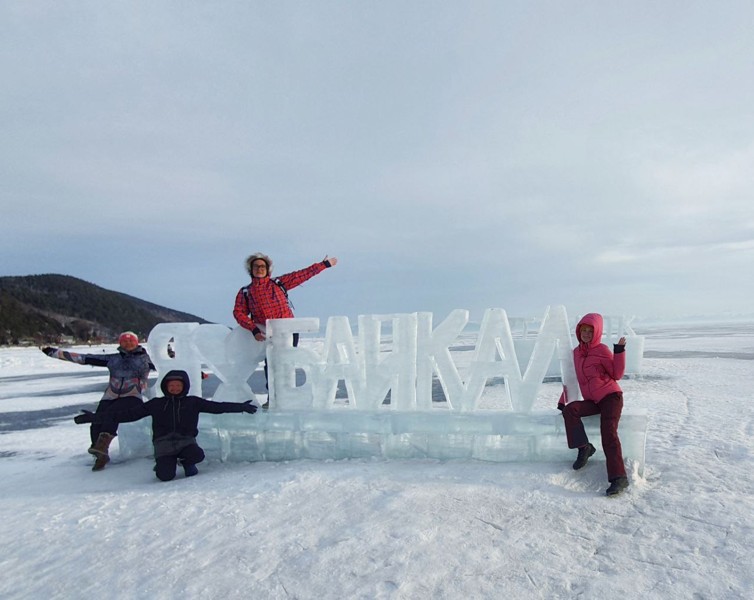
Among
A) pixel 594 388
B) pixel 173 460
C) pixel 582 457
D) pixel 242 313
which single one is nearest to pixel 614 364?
pixel 594 388

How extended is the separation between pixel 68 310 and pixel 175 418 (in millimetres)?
103502

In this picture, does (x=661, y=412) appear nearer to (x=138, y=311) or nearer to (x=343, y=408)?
(x=343, y=408)

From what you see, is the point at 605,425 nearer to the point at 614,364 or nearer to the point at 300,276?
the point at 614,364

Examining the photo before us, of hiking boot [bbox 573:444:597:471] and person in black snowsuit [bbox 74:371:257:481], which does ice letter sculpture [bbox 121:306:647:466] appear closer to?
hiking boot [bbox 573:444:597:471]

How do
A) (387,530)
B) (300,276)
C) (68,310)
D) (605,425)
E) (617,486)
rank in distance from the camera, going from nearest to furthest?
(387,530) < (617,486) < (605,425) < (300,276) < (68,310)

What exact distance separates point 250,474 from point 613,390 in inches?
124

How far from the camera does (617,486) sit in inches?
136

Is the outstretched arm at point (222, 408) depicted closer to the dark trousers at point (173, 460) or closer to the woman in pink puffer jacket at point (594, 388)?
the dark trousers at point (173, 460)

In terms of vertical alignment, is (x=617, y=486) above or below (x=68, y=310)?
below

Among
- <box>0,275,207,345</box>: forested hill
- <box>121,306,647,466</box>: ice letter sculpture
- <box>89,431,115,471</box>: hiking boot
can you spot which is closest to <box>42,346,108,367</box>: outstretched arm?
<box>121,306,647,466</box>: ice letter sculpture

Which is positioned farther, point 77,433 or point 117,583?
point 77,433

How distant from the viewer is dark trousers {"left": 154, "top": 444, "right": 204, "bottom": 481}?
13.9 feet

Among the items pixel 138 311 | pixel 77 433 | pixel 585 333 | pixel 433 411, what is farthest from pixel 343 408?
pixel 138 311

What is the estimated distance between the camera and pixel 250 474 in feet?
13.8
